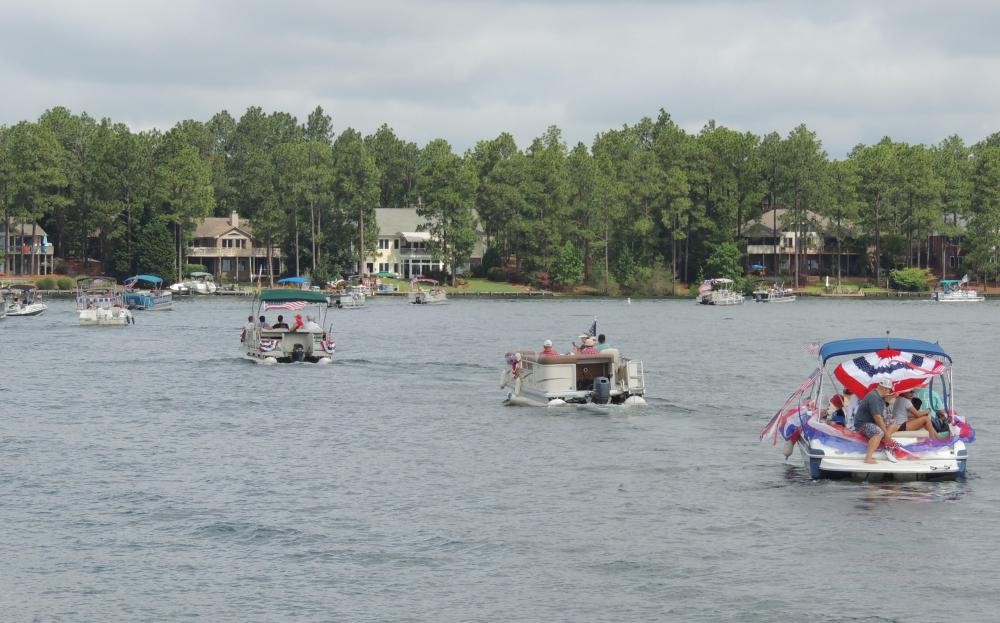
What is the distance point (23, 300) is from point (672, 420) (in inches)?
4033

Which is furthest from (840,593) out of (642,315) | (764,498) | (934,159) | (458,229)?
(934,159)

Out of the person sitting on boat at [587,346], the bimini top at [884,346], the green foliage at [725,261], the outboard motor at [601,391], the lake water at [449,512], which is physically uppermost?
the green foliage at [725,261]

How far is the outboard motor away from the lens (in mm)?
50906

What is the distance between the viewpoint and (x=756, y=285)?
190m

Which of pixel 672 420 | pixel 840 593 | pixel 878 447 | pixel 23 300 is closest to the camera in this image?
pixel 840 593

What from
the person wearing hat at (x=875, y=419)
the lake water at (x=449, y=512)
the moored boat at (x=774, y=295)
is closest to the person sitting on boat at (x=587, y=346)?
the lake water at (x=449, y=512)

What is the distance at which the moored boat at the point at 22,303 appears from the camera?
134250 millimetres

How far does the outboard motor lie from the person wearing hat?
16.4 meters

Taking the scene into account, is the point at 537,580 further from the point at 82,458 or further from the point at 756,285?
the point at 756,285

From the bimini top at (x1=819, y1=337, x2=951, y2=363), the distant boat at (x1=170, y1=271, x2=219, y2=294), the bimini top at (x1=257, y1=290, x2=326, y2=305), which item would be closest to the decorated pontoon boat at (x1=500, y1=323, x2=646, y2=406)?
the bimini top at (x1=819, y1=337, x2=951, y2=363)

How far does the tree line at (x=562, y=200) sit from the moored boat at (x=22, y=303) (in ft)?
130

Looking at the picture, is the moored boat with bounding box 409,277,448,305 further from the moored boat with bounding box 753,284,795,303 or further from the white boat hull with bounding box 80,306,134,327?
the white boat hull with bounding box 80,306,134,327

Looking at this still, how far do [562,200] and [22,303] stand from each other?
7762 centimetres

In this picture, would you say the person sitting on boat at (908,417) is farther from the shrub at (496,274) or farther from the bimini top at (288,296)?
the shrub at (496,274)
